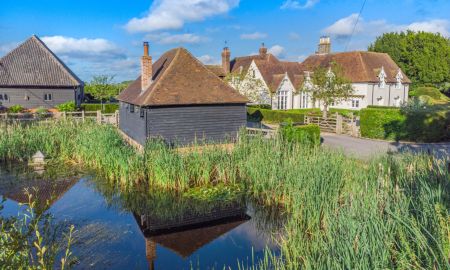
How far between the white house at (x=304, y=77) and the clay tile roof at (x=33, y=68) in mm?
16281

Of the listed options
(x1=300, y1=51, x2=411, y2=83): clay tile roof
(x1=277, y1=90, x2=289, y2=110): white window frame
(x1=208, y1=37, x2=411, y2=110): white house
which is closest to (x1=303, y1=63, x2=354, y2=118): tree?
(x1=208, y1=37, x2=411, y2=110): white house

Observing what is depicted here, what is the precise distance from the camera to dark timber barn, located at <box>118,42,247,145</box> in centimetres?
1775

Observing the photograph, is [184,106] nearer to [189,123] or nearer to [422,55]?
[189,123]

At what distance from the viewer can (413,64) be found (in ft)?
180

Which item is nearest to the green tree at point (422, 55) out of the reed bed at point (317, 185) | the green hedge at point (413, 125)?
the green hedge at point (413, 125)

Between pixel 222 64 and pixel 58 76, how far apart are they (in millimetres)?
17679

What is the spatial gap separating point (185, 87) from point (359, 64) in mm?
28244

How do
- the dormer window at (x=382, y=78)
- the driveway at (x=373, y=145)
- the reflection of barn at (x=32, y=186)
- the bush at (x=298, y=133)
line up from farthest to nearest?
1. the dormer window at (x=382, y=78)
2. the driveway at (x=373, y=145)
3. the bush at (x=298, y=133)
4. the reflection of barn at (x=32, y=186)

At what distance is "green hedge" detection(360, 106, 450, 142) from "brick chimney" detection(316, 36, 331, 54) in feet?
87.1

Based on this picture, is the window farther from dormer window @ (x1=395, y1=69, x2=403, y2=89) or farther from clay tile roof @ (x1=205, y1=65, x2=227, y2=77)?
dormer window @ (x1=395, y1=69, x2=403, y2=89)

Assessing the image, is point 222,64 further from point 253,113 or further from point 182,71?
point 182,71

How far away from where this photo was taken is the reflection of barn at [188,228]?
8.59 meters

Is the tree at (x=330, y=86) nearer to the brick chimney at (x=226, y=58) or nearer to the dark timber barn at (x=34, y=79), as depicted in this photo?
the brick chimney at (x=226, y=58)

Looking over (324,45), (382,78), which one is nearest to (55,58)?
(324,45)
